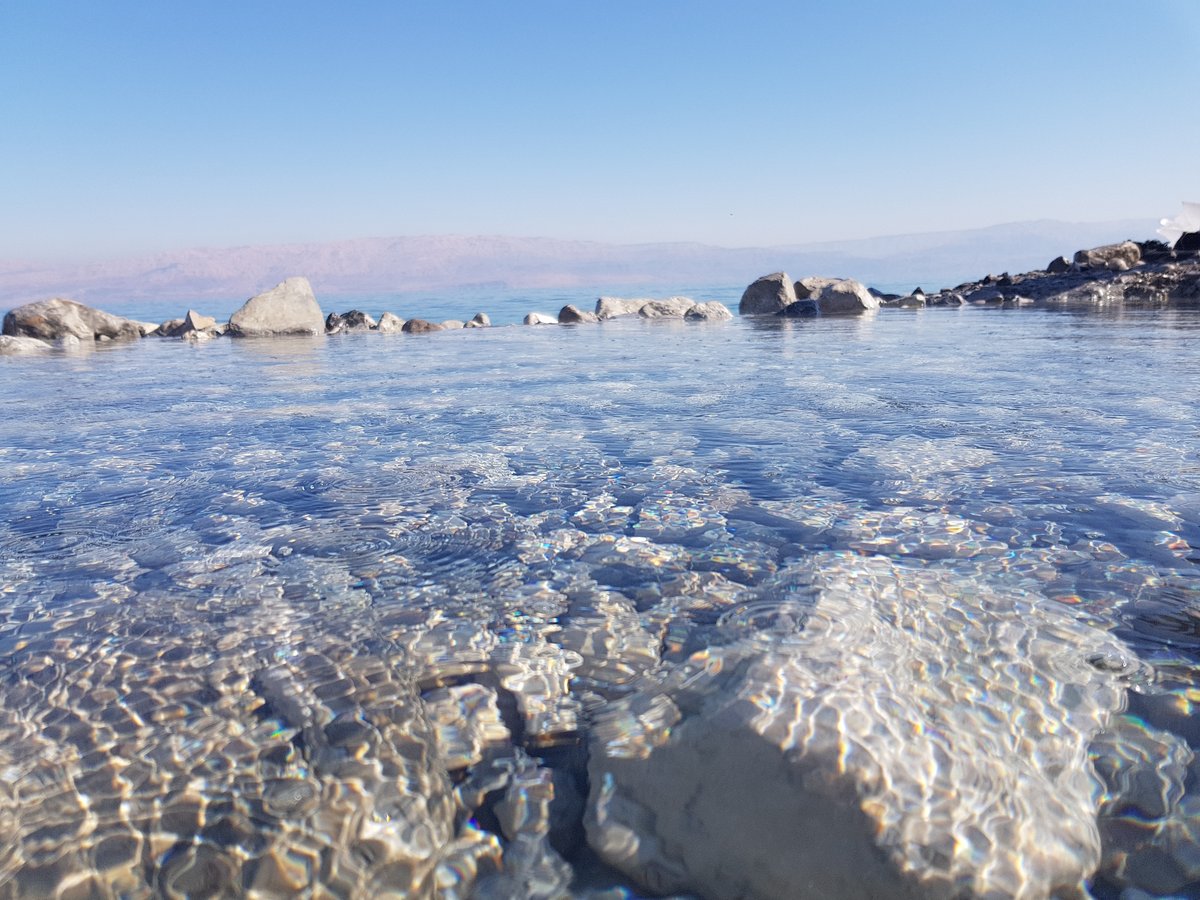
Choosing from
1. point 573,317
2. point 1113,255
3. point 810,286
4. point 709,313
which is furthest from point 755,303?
point 1113,255

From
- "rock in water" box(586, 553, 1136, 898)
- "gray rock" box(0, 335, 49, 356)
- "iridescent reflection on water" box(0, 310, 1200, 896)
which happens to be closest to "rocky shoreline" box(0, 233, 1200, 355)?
"gray rock" box(0, 335, 49, 356)

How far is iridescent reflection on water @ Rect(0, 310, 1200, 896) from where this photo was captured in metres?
1.66

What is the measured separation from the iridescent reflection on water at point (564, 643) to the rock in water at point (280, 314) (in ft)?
45.0

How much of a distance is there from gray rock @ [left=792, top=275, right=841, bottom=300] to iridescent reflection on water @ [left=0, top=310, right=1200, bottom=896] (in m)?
18.3

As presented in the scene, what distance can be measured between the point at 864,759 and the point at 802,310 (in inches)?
856

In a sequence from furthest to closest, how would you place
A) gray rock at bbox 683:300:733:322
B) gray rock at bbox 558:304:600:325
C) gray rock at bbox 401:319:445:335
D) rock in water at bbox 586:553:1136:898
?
gray rock at bbox 558:304:600:325, gray rock at bbox 683:300:733:322, gray rock at bbox 401:319:445:335, rock in water at bbox 586:553:1136:898

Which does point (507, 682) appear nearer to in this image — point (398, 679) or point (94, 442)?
point (398, 679)

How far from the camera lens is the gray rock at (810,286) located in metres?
23.2

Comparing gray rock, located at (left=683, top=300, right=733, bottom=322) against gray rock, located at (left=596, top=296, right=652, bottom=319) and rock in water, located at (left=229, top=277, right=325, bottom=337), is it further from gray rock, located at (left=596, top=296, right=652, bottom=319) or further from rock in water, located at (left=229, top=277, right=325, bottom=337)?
rock in water, located at (left=229, top=277, right=325, bottom=337)

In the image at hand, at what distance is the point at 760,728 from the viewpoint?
187 cm

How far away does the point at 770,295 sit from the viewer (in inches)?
939

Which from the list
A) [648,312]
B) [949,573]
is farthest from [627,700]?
[648,312]

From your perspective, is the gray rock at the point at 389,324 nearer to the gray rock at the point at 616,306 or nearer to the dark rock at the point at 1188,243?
the gray rock at the point at 616,306

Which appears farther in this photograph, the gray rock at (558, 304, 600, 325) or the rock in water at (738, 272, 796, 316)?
the rock in water at (738, 272, 796, 316)
